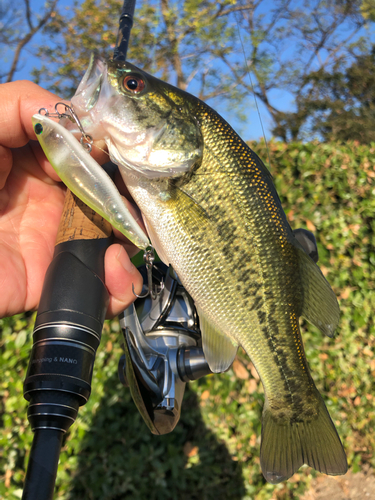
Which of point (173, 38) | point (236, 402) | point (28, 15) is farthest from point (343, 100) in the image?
point (236, 402)

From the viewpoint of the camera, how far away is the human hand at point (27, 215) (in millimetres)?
1391

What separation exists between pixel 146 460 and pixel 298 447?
2.05 m

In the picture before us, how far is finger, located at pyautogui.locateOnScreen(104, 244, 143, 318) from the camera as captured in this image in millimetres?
1383

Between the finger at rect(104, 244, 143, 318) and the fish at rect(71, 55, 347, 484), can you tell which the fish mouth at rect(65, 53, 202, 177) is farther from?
the finger at rect(104, 244, 143, 318)

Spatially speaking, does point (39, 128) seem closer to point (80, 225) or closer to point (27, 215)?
point (80, 225)

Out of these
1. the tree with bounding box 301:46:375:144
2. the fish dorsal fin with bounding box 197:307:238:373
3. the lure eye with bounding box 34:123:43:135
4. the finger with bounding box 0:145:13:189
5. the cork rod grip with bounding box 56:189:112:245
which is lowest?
the tree with bounding box 301:46:375:144

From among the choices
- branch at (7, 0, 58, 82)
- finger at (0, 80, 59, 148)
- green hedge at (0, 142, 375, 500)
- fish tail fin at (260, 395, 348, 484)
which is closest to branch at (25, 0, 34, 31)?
branch at (7, 0, 58, 82)

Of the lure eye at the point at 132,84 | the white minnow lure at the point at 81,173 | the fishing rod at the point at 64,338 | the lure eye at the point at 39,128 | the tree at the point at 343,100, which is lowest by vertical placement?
the tree at the point at 343,100

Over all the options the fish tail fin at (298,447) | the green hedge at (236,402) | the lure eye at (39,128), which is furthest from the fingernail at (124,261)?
the green hedge at (236,402)

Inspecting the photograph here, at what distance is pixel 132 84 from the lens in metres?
1.19

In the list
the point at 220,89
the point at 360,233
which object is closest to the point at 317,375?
the point at 360,233

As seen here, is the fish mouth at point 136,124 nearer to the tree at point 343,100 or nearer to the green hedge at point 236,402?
the green hedge at point 236,402

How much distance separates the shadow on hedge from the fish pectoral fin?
2.21 m

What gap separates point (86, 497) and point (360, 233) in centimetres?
365
